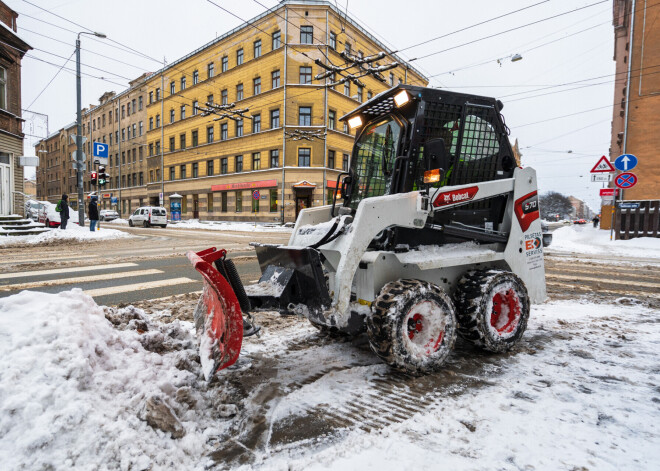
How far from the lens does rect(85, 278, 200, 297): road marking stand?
18.9 ft

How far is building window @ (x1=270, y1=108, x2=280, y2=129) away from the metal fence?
977 inches

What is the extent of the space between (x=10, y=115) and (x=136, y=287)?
65.0ft

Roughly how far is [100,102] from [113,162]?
471 inches

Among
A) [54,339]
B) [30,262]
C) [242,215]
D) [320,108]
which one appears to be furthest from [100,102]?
[54,339]

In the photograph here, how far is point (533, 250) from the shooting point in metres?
4.06

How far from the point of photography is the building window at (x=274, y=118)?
3141 cm

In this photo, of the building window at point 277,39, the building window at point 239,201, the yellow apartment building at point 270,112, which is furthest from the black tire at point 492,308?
the building window at point 239,201

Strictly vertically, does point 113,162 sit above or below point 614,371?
above

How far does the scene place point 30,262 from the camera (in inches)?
347

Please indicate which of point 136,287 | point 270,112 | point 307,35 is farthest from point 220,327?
point 307,35

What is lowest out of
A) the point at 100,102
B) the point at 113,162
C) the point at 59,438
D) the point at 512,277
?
the point at 59,438

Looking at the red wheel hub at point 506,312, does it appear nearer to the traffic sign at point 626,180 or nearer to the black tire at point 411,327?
the black tire at point 411,327

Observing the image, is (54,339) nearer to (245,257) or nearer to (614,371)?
(614,371)

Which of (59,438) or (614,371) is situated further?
(614,371)
